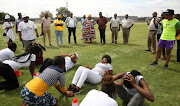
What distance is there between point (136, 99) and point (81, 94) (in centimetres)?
160

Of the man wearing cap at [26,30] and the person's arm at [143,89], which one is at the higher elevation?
the man wearing cap at [26,30]

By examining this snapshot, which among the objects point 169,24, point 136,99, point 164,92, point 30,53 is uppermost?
point 169,24

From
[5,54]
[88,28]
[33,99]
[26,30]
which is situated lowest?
[33,99]

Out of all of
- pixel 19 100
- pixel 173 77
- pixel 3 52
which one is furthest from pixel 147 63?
pixel 3 52

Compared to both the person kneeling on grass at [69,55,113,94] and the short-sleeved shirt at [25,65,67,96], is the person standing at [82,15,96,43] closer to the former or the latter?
the person kneeling on grass at [69,55,113,94]

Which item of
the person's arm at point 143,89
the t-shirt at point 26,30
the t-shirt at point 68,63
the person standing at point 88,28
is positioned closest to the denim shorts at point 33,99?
the person's arm at point 143,89

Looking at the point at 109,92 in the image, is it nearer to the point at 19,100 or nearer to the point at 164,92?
the point at 164,92

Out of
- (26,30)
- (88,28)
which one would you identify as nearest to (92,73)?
(26,30)

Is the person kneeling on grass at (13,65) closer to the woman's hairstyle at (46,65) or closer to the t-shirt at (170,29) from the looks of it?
the woman's hairstyle at (46,65)

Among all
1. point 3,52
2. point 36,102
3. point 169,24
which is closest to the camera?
point 36,102

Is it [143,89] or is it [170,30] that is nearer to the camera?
[143,89]

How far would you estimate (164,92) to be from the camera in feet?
11.7

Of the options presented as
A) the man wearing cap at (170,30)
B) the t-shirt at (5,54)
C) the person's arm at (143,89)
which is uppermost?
the man wearing cap at (170,30)

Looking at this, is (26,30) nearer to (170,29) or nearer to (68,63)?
(68,63)
